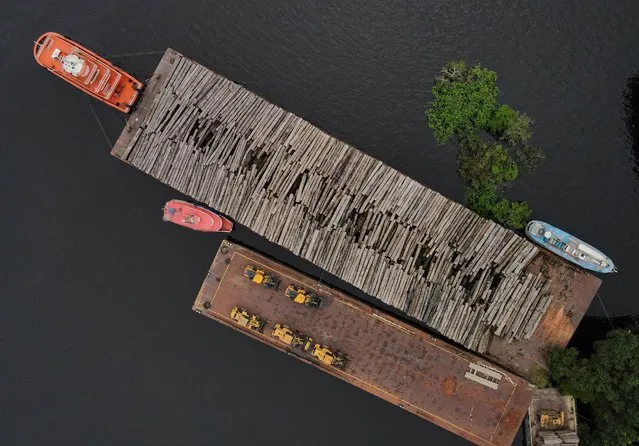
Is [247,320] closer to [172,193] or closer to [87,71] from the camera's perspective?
[172,193]


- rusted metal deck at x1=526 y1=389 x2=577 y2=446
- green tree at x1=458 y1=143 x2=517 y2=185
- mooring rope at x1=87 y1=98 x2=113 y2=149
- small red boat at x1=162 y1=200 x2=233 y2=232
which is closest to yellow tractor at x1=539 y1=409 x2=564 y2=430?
rusted metal deck at x1=526 y1=389 x2=577 y2=446

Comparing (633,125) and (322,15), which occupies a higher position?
(633,125)

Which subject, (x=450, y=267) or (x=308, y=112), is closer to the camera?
(x=450, y=267)

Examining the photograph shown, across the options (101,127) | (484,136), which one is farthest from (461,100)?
(101,127)

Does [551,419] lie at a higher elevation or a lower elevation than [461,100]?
lower

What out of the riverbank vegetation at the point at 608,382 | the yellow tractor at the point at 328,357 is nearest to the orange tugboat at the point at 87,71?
the yellow tractor at the point at 328,357

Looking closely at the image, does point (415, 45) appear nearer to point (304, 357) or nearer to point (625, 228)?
point (625, 228)

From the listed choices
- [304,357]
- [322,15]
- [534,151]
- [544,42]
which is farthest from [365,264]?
[544,42]
